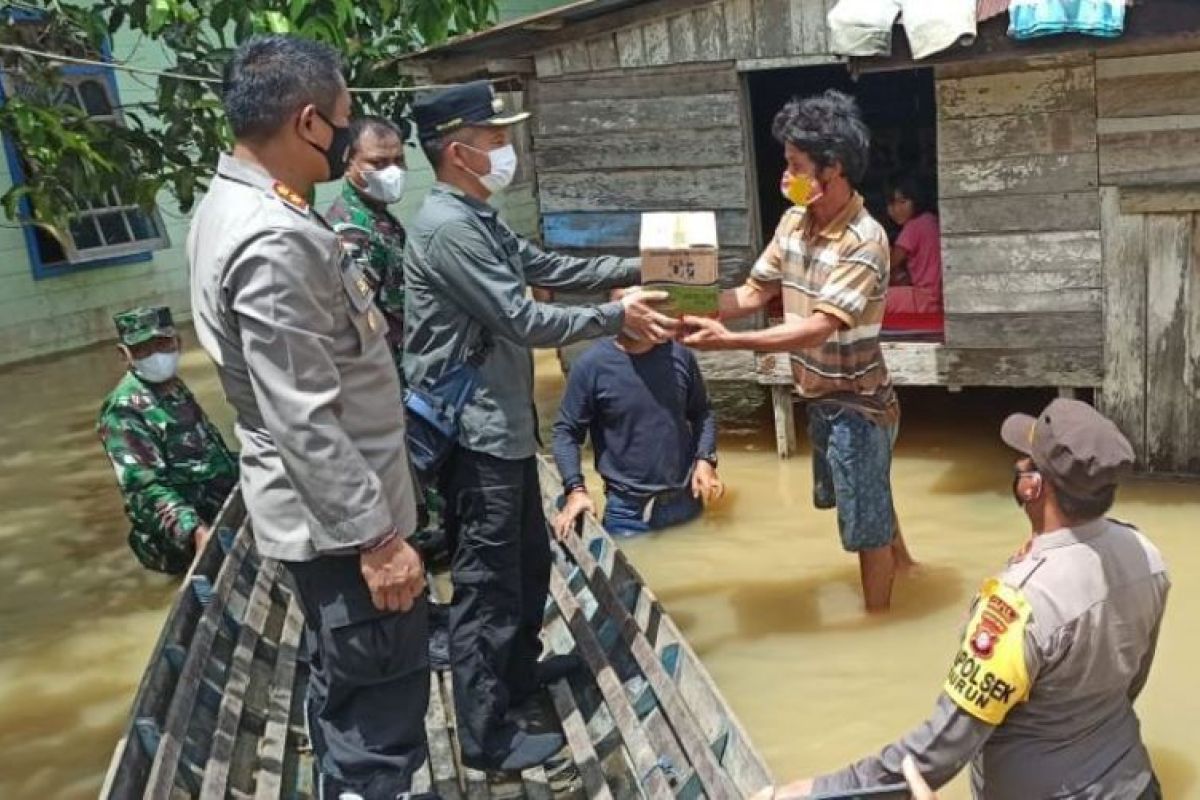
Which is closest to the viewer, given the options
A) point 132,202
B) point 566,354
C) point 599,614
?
point 599,614

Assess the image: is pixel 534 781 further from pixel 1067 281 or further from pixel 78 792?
pixel 1067 281

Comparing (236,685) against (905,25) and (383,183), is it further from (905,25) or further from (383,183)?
(905,25)

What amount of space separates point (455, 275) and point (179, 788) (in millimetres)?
1746

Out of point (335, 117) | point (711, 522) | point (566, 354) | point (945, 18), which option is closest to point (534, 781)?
point (335, 117)

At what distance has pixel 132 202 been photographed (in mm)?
6457

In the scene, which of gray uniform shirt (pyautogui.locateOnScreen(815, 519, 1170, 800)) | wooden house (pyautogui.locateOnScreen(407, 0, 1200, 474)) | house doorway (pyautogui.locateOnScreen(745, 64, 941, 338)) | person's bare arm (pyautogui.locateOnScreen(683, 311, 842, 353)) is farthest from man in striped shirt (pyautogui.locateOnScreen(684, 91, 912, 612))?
house doorway (pyautogui.locateOnScreen(745, 64, 941, 338))

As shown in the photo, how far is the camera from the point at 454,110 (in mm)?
3850

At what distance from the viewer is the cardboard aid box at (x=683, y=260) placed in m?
4.24

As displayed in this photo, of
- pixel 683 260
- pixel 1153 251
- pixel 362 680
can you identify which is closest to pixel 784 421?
pixel 1153 251

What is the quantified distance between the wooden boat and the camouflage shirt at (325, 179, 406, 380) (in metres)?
1.32

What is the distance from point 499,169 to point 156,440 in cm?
277

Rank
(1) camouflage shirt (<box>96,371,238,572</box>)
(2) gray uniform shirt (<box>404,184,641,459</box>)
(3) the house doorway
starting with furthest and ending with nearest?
(3) the house doorway
(1) camouflage shirt (<box>96,371,238,572</box>)
(2) gray uniform shirt (<box>404,184,641,459</box>)

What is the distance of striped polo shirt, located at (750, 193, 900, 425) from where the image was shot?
4551 millimetres

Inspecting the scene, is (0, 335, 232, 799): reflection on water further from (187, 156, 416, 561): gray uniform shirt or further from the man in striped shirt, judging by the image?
the man in striped shirt
